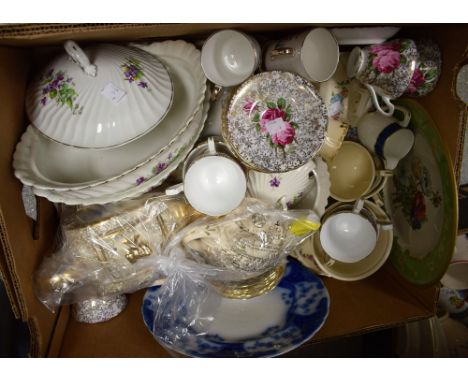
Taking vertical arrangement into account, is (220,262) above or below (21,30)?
below

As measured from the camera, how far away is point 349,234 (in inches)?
34.4

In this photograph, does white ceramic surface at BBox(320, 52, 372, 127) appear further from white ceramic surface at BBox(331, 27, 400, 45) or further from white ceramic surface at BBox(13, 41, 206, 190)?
white ceramic surface at BBox(13, 41, 206, 190)

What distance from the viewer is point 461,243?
87 centimetres

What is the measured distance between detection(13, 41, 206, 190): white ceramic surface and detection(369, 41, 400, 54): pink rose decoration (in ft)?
1.03

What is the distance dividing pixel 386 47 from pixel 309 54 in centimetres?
14

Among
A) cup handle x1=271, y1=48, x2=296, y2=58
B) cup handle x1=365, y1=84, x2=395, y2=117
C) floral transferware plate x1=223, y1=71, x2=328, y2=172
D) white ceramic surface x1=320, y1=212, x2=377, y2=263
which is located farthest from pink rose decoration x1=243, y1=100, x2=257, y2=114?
white ceramic surface x1=320, y1=212, x2=377, y2=263

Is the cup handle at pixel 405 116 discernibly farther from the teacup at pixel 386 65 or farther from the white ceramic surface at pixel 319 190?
the white ceramic surface at pixel 319 190

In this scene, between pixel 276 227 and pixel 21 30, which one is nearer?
pixel 21 30

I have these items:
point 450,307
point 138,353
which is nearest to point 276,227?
point 138,353

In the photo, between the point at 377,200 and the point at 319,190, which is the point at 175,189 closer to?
the point at 319,190

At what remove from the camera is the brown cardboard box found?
1.98ft

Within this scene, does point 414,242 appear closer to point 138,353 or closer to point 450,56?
point 450,56

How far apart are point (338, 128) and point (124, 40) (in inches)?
17.4

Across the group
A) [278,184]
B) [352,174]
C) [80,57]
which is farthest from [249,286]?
[80,57]
